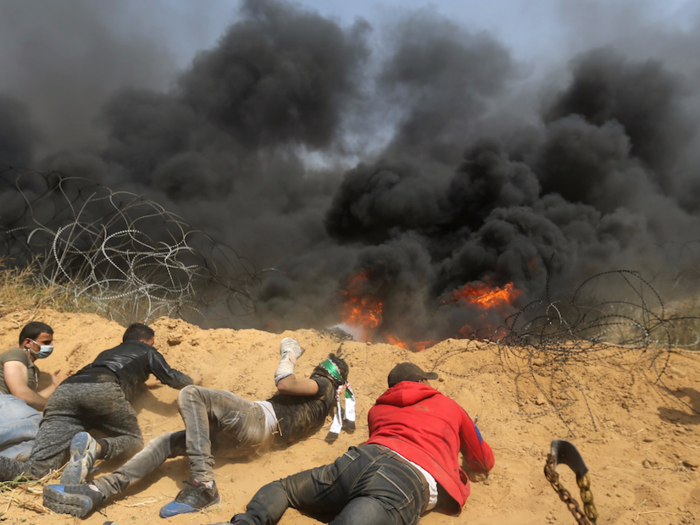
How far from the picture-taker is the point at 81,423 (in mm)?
3734

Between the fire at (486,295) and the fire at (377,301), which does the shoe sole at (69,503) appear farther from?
the fire at (486,295)

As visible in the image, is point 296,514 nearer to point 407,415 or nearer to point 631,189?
point 407,415

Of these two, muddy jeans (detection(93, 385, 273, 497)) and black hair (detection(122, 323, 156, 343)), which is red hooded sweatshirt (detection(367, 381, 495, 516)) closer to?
muddy jeans (detection(93, 385, 273, 497))

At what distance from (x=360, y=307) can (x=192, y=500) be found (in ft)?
32.6

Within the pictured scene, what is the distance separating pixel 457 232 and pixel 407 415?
1472cm

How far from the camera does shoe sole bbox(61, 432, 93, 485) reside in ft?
9.72

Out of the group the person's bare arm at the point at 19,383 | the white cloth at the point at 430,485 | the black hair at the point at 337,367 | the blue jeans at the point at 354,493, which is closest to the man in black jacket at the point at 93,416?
the person's bare arm at the point at 19,383

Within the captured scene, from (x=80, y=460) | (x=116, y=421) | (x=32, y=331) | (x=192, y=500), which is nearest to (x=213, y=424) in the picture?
(x=192, y=500)

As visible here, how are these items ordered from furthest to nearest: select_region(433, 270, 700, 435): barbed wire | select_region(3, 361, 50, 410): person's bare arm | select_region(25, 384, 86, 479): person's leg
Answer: select_region(433, 270, 700, 435): barbed wire → select_region(3, 361, 50, 410): person's bare arm → select_region(25, 384, 86, 479): person's leg

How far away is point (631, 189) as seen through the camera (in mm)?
16891

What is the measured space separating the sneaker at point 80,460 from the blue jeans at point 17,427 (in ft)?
2.87

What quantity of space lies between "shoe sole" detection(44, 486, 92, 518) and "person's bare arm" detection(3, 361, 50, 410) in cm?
179

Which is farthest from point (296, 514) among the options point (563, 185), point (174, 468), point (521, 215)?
point (563, 185)

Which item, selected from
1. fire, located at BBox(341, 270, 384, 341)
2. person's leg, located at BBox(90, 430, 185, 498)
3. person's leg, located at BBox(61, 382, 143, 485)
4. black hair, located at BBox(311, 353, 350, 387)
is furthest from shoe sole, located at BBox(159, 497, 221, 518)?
fire, located at BBox(341, 270, 384, 341)
